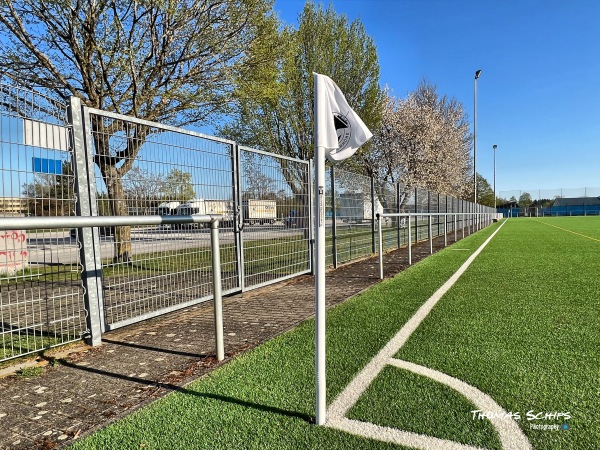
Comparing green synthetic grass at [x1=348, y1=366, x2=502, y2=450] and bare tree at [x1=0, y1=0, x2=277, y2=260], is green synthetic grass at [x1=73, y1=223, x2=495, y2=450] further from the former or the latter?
bare tree at [x1=0, y1=0, x2=277, y2=260]

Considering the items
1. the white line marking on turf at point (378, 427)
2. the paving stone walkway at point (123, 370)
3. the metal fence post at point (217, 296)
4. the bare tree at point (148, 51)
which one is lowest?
the paving stone walkway at point (123, 370)

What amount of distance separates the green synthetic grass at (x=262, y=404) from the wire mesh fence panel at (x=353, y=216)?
516 cm

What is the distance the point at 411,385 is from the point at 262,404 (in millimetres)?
1058

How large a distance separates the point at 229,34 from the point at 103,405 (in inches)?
411

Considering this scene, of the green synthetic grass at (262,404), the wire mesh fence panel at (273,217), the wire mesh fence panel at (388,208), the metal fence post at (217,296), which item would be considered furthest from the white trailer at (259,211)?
the wire mesh fence panel at (388,208)

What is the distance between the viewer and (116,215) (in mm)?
3891

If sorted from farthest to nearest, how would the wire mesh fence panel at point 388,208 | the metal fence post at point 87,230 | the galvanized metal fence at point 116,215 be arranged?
the wire mesh fence panel at point 388,208 < the metal fence post at point 87,230 < the galvanized metal fence at point 116,215

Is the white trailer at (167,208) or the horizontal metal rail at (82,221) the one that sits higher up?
the white trailer at (167,208)

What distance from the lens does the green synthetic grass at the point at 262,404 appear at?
2.16 metres

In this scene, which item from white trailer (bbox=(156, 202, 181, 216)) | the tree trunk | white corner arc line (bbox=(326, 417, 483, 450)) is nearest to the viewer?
white corner arc line (bbox=(326, 417, 483, 450))

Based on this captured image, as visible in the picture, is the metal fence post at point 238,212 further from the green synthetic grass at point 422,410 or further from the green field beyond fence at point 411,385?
the green synthetic grass at point 422,410

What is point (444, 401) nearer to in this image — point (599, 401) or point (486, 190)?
point (599, 401)

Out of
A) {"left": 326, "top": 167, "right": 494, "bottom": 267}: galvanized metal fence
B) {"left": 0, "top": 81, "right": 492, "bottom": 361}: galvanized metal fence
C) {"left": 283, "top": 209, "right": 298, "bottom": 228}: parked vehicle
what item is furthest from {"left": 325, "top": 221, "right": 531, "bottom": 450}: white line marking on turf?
{"left": 326, "top": 167, "right": 494, "bottom": 267}: galvanized metal fence

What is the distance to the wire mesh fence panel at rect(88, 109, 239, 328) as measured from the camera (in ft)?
13.5
